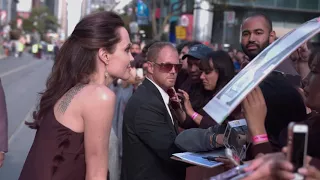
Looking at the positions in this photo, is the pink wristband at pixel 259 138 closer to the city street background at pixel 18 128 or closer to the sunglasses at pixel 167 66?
the city street background at pixel 18 128

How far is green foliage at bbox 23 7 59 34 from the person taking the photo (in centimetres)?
11200

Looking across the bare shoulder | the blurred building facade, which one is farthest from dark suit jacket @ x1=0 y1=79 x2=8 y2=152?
the blurred building facade

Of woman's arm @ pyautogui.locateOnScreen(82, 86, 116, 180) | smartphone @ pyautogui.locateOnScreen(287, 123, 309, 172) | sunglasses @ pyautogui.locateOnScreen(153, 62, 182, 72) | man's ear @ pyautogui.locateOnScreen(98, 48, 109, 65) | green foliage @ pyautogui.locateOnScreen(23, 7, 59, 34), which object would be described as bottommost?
green foliage @ pyautogui.locateOnScreen(23, 7, 59, 34)

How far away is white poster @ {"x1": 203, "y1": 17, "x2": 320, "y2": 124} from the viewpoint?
6.09ft

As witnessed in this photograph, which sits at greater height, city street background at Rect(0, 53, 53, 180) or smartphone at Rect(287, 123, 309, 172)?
smartphone at Rect(287, 123, 309, 172)

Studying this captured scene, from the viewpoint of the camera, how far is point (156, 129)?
363 cm

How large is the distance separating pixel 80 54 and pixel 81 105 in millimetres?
340

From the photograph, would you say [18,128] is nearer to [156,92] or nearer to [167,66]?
[167,66]

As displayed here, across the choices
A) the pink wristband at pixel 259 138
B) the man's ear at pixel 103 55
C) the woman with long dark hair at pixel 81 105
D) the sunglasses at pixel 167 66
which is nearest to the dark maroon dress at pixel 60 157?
the woman with long dark hair at pixel 81 105

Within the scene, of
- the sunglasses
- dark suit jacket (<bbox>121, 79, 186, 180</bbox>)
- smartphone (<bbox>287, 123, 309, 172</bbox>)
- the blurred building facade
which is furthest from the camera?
the blurred building facade

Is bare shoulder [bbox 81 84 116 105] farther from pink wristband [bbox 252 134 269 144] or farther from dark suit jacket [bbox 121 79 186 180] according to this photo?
dark suit jacket [bbox 121 79 186 180]

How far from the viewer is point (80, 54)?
9.64 ft

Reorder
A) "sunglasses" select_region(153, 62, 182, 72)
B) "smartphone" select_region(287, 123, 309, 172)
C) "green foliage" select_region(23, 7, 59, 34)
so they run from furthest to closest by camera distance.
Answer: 1. "green foliage" select_region(23, 7, 59, 34)
2. "sunglasses" select_region(153, 62, 182, 72)
3. "smartphone" select_region(287, 123, 309, 172)

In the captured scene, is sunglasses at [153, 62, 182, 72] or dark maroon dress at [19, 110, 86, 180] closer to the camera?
dark maroon dress at [19, 110, 86, 180]
